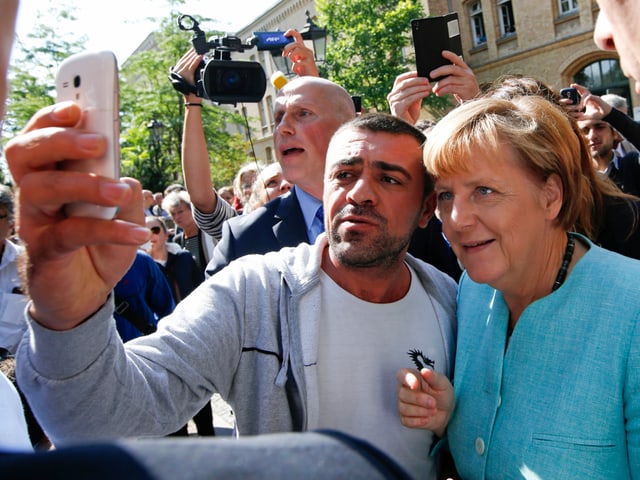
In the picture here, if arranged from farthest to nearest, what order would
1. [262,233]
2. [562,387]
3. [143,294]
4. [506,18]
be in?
[506,18] < [143,294] < [262,233] < [562,387]

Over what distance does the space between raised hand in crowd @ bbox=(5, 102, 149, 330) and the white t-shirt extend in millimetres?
814

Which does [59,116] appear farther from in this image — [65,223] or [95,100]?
[65,223]

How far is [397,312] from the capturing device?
70.0 inches

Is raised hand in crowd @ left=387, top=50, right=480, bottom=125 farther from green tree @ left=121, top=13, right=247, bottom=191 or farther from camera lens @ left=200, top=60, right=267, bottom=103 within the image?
green tree @ left=121, top=13, right=247, bottom=191

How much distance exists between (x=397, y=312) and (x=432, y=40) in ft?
4.82

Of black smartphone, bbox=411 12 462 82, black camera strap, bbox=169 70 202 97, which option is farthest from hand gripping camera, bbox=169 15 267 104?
black smartphone, bbox=411 12 462 82

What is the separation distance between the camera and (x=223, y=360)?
58.1 inches

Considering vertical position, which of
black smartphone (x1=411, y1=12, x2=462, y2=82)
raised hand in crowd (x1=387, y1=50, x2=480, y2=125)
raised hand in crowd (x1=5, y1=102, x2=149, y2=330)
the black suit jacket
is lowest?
the black suit jacket

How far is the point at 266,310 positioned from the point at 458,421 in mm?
705

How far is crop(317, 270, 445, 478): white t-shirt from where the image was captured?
158 centimetres

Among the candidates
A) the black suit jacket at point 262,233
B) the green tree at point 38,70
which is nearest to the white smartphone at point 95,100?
the black suit jacket at point 262,233

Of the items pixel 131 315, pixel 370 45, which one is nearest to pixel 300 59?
pixel 131 315

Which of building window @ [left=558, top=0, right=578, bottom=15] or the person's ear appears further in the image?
building window @ [left=558, top=0, right=578, bottom=15]

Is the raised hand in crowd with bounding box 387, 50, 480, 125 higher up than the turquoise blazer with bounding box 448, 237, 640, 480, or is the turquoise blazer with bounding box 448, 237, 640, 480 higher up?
the raised hand in crowd with bounding box 387, 50, 480, 125
